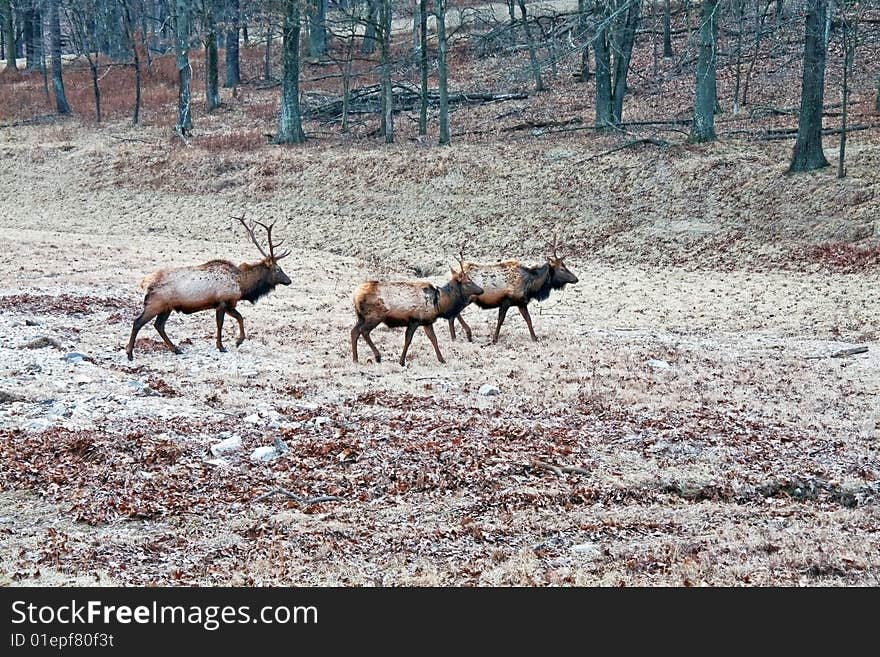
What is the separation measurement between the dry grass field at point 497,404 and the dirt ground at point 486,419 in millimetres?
48

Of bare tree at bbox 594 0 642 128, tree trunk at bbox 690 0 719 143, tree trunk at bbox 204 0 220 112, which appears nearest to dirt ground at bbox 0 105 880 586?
tree trunk at bbox 690 0 719 143

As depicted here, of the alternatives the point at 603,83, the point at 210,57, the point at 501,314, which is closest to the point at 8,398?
the point at 501,314

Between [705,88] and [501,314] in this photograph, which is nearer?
[501,314]

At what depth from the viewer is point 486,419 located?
12.2 m

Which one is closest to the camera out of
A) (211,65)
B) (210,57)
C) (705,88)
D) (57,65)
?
(705,88)

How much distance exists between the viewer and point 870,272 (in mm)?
22188

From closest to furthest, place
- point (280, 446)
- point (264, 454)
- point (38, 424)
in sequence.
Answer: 1. point (264, 454)
2. point (280, 446)
3. point (38, 424)

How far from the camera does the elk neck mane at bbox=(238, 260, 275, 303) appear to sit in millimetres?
16172

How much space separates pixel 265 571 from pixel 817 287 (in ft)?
55.4

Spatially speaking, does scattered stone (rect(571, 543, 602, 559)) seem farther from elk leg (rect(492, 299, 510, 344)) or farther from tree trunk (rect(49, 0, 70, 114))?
tree trunk (rect(49, 0, 70, 114))

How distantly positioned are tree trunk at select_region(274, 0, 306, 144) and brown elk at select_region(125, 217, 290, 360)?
77.4ft

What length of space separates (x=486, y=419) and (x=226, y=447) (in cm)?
325

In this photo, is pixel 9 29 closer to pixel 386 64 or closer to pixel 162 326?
pixel 386 64

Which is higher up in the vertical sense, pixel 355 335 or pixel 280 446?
pixel 355 335
